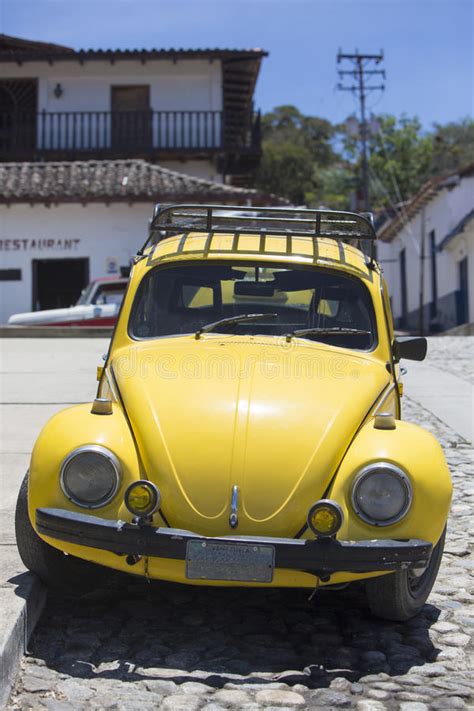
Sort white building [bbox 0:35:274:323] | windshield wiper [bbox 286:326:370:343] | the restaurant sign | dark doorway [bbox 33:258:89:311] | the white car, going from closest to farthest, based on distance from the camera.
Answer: windshield wiper [bbox 286:326:370:343] < the white car < the restaurant sign < dark doorway [bbox 33:258:89:311] < white building [bbox 0:35:274:323]

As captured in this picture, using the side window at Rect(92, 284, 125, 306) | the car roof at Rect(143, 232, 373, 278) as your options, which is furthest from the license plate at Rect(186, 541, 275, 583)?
the side window at Rect(92, 284, 125, 306)

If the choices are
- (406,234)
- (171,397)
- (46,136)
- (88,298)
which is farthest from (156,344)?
(406,234)

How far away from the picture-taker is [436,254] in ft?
105

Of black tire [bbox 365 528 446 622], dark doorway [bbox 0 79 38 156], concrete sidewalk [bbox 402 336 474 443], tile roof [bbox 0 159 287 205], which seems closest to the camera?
black tire [bbox 365 528 446 622]

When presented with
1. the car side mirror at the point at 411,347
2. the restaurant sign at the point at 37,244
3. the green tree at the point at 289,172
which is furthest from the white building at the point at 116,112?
the green tree at the point at 289,172

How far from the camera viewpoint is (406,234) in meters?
37.3

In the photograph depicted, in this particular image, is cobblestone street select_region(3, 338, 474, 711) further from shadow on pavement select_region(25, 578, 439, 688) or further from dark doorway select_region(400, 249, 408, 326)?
dark doorway select_region(400, 249, 408, 326)

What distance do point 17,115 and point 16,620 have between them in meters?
28.2

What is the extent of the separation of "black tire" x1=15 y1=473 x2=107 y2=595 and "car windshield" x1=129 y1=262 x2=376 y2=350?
127 cm

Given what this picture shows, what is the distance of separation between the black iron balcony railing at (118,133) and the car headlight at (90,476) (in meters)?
25.7

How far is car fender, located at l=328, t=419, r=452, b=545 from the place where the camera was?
3.68 metres

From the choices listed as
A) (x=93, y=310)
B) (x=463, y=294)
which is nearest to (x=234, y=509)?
(x=93, y=310)

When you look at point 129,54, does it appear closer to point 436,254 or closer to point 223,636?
point 436,254

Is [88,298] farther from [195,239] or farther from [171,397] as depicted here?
[171,397]
